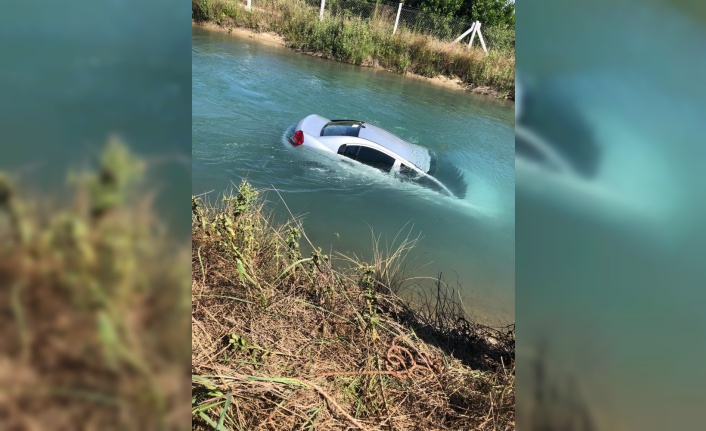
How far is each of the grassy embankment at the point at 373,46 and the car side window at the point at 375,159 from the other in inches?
451

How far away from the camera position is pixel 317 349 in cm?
368

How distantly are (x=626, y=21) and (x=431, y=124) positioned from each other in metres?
14.0

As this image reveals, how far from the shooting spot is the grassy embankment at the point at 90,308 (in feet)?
2.04

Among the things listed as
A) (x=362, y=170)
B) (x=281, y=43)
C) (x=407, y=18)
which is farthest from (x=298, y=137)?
(x=407, y=18)

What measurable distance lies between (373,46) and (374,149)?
39.8 feet

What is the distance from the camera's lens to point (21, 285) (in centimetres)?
62

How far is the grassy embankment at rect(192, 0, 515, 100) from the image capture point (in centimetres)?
2022

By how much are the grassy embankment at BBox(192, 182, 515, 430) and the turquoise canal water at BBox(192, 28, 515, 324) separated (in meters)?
2.64

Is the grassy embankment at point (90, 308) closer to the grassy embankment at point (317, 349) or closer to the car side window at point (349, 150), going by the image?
the grassy embankment at point (317, 349)

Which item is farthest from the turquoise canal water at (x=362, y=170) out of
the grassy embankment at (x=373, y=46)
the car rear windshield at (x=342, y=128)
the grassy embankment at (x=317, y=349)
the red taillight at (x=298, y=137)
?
the grassy embankment at (x=373, y=46)

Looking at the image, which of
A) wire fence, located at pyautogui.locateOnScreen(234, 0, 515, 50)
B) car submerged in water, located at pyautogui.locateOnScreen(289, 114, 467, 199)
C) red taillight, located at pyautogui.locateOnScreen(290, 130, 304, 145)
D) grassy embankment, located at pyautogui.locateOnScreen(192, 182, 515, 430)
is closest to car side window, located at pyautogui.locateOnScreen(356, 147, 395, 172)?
car submerged in water, located at pyautogui.locateOnScreen(289, 114, 467, 199)

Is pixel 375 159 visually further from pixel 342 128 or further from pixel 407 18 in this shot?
pixel 407 18

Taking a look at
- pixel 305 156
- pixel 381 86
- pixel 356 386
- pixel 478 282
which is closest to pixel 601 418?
pixel 356 386

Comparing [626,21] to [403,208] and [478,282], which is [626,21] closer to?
[478,282]
